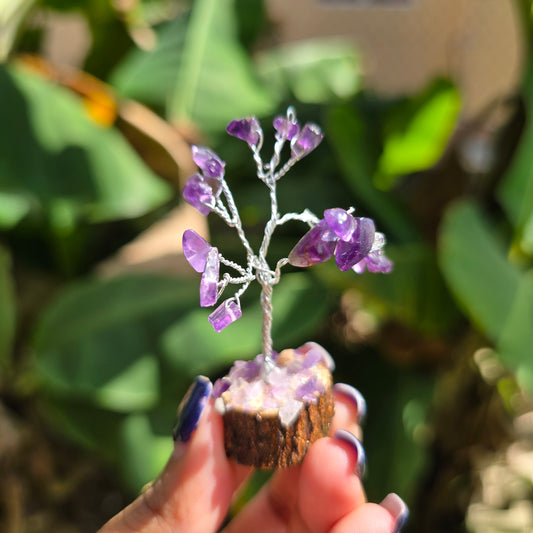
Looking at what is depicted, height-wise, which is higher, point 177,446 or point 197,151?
point 197,151

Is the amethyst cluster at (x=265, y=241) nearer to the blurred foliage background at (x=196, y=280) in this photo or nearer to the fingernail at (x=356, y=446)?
the fingernail at (x=356, y=446)

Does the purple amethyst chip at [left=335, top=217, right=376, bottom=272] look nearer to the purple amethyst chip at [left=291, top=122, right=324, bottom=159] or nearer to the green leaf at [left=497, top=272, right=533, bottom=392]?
the purple amethyst chip at [left=291, top=122, right=324, bottom=159]

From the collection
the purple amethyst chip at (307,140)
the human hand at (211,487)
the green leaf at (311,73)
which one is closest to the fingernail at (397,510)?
the human hand at (211,487)

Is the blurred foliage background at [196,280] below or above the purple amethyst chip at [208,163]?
below

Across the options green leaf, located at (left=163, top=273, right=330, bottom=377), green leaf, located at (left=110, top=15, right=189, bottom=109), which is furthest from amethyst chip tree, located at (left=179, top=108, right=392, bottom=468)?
green leaf, located at (left=110, top=15, right=189, bottom=109)

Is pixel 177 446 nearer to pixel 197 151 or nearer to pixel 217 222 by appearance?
pixel 197 151

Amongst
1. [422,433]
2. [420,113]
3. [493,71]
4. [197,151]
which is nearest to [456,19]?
[493,71]
